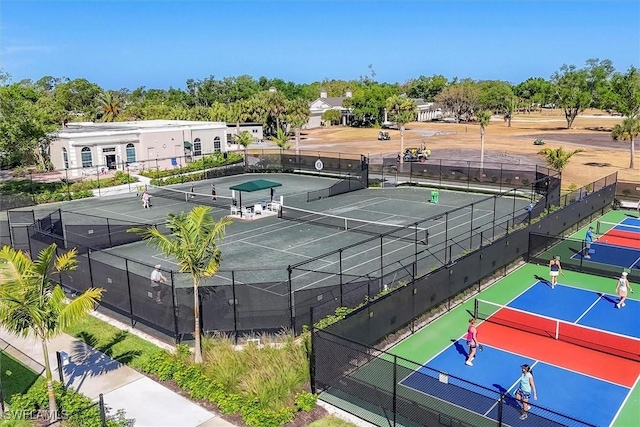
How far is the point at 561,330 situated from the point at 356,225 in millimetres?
15687

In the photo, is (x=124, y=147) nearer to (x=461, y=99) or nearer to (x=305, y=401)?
(x=305, y=401)

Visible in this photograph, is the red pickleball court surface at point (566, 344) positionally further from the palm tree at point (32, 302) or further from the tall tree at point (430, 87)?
the tall tree at point (430, 87)

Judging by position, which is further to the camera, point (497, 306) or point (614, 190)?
point (614, 190)

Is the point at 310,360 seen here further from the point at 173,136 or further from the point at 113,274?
the point at 173,136

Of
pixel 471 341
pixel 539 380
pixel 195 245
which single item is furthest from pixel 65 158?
pixel 539 380

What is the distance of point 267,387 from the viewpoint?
1402cm

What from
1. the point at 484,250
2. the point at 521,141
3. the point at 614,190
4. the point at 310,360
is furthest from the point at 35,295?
the point at 521,141

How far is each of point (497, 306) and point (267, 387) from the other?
11294mm

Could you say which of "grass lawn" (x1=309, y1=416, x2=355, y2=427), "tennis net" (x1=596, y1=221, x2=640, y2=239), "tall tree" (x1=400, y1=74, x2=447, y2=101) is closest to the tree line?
"tall tree" (x1=400, y1=74, x2=447, y2=101)

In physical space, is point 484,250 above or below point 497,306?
above

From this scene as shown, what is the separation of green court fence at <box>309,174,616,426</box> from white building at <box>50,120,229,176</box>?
3877cm

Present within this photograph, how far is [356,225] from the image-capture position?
33.3 metres

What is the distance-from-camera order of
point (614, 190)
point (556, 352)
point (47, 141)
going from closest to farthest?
point (556, 352) < point (614, 190) < point (47, 141)

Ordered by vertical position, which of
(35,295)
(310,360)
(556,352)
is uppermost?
(35,295)
